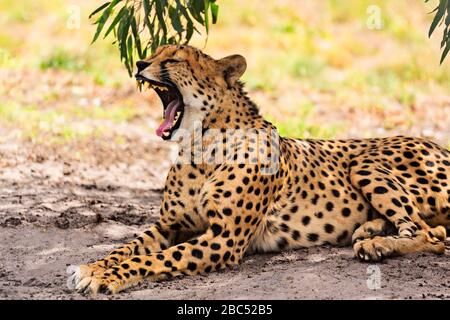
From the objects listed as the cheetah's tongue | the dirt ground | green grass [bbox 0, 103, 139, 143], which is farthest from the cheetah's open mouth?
green grass [bbox 0, 103, 139, 143]

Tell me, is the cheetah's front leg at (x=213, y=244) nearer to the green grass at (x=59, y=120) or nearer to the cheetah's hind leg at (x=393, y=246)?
the cheetah's hind leg at (x=393, y=246)

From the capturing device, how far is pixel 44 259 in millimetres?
5410

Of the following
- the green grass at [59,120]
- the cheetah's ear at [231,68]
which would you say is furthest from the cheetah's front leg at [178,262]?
the green grass at [59,120]

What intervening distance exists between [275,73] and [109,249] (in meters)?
6.38

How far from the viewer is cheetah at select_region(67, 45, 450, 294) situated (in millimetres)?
5188

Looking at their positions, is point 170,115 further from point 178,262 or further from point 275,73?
point 275,73

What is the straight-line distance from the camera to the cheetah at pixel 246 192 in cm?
519

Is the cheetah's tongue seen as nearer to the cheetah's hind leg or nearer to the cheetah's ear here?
the cheetah's ear

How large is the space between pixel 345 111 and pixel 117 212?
4416mm

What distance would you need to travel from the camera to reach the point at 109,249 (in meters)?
5.67

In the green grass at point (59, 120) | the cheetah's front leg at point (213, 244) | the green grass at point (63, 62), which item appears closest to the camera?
the cheetah's front leg at point (213, 244)

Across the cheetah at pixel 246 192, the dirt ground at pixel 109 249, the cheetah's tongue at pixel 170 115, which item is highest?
the cheetah's tongue at pixel 170 115
